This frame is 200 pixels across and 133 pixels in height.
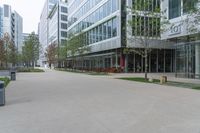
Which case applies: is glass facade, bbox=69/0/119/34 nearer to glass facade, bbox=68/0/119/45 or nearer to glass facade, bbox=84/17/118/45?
glass facade, bbox=68/0/119/45

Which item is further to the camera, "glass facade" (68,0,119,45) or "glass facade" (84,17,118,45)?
"glass facade" (84,17,118,45)

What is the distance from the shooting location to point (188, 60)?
3234 centimetres

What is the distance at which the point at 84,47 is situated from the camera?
57812 mm

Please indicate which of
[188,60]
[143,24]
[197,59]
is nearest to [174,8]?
[143,24]

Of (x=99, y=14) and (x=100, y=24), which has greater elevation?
(x=99, y=14)

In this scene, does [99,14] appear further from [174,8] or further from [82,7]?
[174,8]

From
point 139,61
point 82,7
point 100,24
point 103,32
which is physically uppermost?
point 82,7

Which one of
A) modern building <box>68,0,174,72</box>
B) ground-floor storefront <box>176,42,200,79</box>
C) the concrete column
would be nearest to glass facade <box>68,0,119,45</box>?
modern building <box>68,0,174,72</box>

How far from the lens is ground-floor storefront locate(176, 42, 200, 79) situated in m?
31.2

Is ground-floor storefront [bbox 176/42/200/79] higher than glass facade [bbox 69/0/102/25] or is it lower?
lower

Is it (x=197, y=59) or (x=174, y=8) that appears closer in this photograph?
(x=197, y=59)

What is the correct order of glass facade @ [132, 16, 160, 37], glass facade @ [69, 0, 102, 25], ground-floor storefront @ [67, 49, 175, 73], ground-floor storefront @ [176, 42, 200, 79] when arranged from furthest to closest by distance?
glass facade @ [69, 0, 102, 25] < ground-floor storefront @ [67, 49, 175, 73] < ground-floor storefront @ [176, 42, 200, 79] < glass facade @ [132, 16, 160, 37]

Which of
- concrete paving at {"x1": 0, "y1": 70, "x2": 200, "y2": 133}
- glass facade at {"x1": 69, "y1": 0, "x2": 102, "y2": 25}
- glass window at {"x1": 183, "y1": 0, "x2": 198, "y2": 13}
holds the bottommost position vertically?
concrete paving at {"x1": 0, "y1": 70, "x2": 200, "y2": 133}

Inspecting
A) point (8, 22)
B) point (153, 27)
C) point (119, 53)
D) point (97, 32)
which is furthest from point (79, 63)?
point (8, 22)
